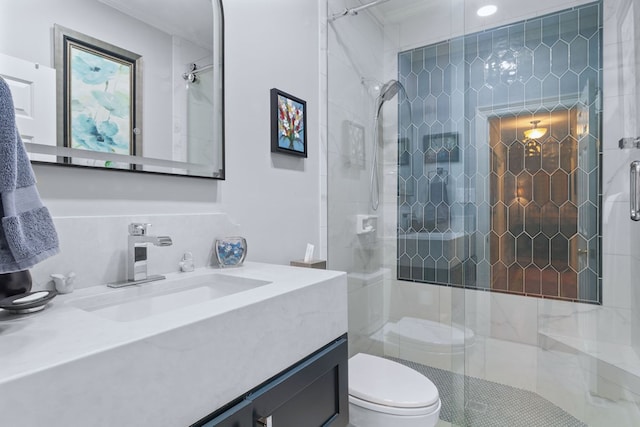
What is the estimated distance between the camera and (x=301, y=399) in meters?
0.95

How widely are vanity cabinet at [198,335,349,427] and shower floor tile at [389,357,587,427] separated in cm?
103

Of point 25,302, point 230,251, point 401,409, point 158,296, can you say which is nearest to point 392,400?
point 401,409

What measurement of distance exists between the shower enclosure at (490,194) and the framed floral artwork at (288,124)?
0.28 metres

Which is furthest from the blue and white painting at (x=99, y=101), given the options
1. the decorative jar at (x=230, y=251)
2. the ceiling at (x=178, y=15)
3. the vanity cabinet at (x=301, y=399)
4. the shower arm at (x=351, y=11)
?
the shower arm at (x=351, y=11)

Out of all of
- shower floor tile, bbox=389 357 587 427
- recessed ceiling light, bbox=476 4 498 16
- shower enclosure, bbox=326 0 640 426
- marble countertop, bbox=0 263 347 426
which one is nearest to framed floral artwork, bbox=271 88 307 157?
shower enclosure, bbox=326 0 640 426

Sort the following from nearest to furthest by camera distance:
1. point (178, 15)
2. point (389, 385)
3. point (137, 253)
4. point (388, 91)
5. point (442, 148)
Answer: point (137, 253)
point (178, 15)
point (389, 385)
point (442, 148)
point (388, 91)

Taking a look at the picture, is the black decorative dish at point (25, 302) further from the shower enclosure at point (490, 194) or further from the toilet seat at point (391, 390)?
the shower enclosure at point (490, 194)

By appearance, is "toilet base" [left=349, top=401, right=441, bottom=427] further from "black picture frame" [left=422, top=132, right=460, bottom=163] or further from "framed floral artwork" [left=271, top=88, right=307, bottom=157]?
"black picture frame" [left=422, top=132, right=460, bottom=163]

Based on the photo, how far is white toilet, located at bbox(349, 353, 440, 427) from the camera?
1.32 meters

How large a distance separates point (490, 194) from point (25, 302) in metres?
2.17

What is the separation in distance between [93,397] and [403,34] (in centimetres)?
230

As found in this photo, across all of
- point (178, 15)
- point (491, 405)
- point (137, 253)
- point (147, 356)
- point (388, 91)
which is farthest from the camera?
point (388, 91)

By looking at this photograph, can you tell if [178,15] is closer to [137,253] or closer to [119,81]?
[119,81]

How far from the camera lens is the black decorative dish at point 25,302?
2.19 feet
